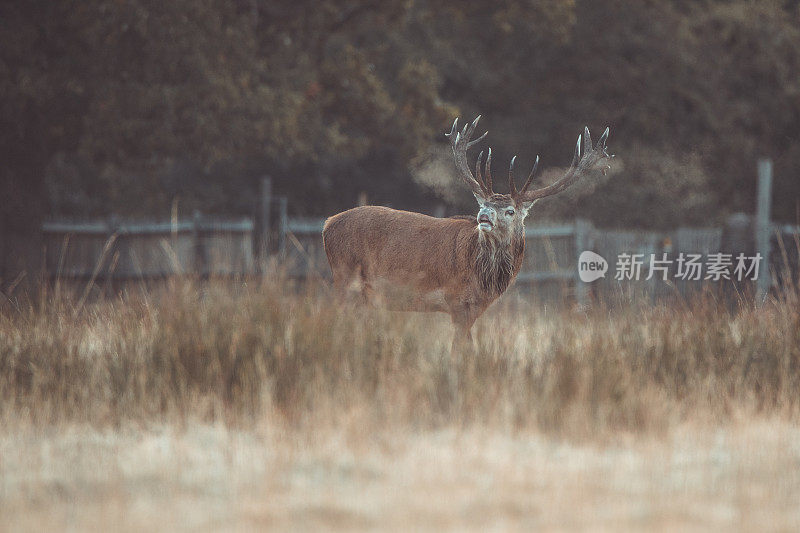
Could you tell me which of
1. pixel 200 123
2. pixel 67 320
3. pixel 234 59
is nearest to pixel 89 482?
pixel 67 320

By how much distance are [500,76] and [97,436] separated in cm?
2018

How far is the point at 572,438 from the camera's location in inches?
208

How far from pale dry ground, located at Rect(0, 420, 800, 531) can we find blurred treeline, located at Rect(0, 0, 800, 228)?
34.5 feet

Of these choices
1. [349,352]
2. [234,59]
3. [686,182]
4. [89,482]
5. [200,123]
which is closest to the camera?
[89,482]

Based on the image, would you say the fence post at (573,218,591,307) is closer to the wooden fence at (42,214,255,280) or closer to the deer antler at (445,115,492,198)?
the wooden fence at (42,214,255,280)

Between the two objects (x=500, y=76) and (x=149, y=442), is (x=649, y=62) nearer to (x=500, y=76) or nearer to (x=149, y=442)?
(x=500, y=76)

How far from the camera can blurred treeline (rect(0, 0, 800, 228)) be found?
16391mm

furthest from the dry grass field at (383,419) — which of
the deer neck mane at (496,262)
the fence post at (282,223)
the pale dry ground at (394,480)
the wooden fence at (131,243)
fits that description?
the wooden fence at (131,243)

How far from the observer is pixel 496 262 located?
7945 mm

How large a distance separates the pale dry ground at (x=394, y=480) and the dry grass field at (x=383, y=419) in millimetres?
14

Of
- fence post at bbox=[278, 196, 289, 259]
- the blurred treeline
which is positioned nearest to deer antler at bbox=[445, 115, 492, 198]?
fence post at bbox=[278, 196, 289, 259]

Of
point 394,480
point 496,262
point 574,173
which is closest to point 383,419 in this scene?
point 394,480

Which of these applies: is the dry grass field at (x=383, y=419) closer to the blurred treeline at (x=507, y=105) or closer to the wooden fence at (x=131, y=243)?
the wooden fence at (x=131, y=243)

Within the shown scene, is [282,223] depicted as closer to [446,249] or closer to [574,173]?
[446,249]
